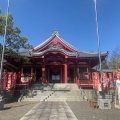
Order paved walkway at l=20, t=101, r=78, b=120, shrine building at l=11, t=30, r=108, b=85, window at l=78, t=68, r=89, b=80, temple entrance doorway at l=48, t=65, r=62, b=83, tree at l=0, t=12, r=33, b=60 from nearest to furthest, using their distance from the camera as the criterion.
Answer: paved walkway at l=20, t=101, r=78, b=120 < tree at l=0, t=12, r=33, b=60 < shrine building at l=11, t=30, r=108, b=85 < window at l=78, t=68, r=89, b=80 < temple entrance doorway at l=48, t=65, r=62, b=83

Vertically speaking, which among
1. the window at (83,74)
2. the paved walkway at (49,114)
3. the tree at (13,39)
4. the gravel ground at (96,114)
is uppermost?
the tree at (13,39)

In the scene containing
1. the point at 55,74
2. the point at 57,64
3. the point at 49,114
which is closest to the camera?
the point at 49,114

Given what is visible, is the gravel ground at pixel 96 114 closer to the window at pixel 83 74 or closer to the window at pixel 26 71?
the window at pixel 83 74

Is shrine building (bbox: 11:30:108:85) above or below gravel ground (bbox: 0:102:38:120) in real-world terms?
above

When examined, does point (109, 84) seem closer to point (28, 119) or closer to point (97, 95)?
point (97, 95)

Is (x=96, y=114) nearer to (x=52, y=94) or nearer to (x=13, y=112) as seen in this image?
(x=13, y=112)

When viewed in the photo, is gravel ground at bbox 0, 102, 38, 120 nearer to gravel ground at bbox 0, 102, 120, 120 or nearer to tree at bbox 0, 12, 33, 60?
gravel ground at bbox 0, 102, 120, 120

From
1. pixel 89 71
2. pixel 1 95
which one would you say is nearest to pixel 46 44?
pixel 89 71

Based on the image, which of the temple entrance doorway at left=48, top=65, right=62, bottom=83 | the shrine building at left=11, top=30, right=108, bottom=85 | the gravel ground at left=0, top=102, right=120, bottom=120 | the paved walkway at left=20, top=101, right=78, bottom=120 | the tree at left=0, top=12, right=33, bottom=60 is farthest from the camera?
the temple entrance doorway at left=48, top=65, right=62, bottom=83

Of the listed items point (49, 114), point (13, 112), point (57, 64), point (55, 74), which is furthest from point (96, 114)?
point (55, 74)

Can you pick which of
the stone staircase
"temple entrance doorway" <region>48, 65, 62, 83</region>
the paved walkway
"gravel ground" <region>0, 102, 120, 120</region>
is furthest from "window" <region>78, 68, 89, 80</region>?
the paved walkway

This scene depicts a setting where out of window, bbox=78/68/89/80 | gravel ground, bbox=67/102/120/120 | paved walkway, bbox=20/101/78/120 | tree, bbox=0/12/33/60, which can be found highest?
tree, bbox=0/12/33/60

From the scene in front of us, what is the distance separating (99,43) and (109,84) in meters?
5.45

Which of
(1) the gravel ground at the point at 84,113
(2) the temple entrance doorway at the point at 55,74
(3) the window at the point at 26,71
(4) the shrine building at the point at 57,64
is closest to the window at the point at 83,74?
(4) the shrine building at the point at 57,64
